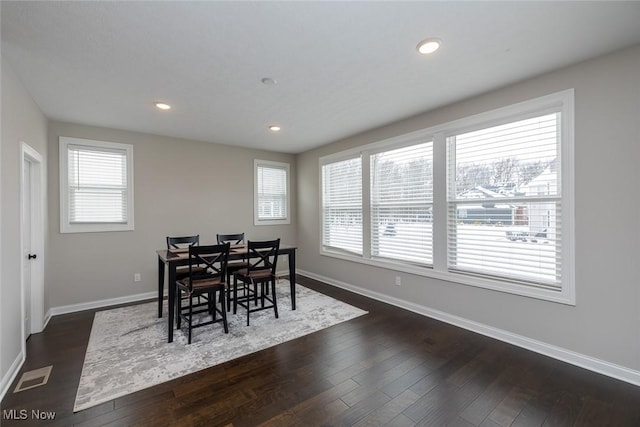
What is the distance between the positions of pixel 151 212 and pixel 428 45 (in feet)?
14.7

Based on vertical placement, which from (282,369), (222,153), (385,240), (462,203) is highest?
(222,153)

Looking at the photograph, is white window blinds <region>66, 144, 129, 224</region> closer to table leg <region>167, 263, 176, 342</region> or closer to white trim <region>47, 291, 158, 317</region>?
white trim <region>47, 291, 158, 317</region>

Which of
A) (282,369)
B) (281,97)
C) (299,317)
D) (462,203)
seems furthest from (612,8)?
(299,317)

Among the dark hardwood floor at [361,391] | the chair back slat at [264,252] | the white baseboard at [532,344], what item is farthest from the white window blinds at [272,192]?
the dark hardwood floor at [361,391]

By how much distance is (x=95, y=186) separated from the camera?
402 centimetres

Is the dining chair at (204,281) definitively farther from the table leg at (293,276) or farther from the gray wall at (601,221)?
the gray wall at (601,221)

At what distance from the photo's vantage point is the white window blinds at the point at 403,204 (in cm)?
364

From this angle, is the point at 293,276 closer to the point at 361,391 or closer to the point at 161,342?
the point at 161,342

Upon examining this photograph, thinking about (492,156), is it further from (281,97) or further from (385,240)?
(281,97)

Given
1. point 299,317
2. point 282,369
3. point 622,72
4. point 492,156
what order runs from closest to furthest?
point 622,72, point 282,369, point 492,156, point 299,317

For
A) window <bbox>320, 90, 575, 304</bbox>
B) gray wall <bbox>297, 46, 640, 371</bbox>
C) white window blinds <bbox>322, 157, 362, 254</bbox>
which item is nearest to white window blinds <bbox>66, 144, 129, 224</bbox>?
white window blinds <bbox>322, 157, 362, 254</bbox>

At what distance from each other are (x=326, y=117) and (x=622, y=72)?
9.30 feet

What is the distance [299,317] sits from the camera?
3561 mm

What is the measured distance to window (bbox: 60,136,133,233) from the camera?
3.81m
